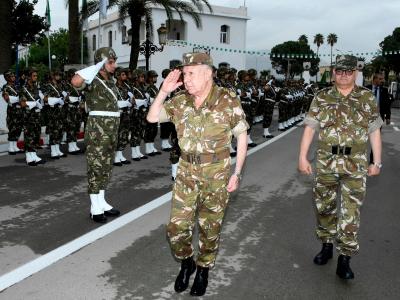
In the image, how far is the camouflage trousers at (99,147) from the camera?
18.8 ft

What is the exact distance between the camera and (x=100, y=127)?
5734 millimetres

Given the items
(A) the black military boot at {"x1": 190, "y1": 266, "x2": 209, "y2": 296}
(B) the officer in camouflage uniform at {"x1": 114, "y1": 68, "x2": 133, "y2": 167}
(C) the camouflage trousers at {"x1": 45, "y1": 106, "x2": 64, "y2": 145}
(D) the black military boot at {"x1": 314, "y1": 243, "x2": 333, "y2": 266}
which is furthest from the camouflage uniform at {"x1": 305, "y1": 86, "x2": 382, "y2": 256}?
(C) the camouflage trousers at {"x1": 45, "y1": 106, "x2": 64, "y2": 145}

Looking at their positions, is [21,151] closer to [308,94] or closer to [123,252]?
[123,252]

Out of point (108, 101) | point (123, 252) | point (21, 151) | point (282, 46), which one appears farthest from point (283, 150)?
point (282, 46)

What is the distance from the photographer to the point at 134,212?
247 inches

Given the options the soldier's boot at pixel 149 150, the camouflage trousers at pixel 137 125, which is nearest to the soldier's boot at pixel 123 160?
the camouflage trousers at pixel 137 125

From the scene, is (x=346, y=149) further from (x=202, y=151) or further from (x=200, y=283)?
(x=200, y=283)

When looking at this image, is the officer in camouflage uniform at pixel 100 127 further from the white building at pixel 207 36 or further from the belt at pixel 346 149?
the white building at pixel 207 36

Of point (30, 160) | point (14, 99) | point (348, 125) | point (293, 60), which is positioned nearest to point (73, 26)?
point (14, 99)

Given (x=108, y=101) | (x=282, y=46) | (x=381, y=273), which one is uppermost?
(x=282, y=46)

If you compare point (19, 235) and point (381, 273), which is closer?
point (381, 273)

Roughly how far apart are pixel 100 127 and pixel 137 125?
17.7ft

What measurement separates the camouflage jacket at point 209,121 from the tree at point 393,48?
6720 cm

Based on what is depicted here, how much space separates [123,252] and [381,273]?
8.22 feet
